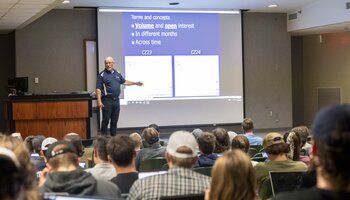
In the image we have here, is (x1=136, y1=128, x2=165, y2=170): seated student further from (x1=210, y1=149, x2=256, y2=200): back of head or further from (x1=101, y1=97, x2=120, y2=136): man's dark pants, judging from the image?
(x1=101, y1=97, x2=120, y2=136): man's dark pants

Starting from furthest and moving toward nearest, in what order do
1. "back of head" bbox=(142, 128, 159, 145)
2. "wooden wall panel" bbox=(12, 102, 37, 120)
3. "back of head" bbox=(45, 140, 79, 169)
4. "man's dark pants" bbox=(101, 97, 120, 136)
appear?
"man's dark pants" bbox=(101, 97, 120, 136) → "wooden wall panel" bbox=(12, 102, 37, 120) → "back of head" bbox=(142, 128, 159, 145) → "back of head" bbox=(45, 140, 79, 169)

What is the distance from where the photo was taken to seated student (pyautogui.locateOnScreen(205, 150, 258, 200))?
228 centimetres

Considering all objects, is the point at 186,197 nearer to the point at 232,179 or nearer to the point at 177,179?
the point at 232,179

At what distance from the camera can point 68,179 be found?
252cm

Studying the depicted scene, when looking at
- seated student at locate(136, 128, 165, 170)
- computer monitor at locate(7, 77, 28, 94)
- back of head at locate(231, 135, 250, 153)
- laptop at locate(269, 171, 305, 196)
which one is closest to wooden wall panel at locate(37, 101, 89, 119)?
Answer: computer monitor at locate(7, 77, 28, 94)

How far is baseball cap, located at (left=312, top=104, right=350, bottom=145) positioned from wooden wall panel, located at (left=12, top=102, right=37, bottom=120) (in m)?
8.31

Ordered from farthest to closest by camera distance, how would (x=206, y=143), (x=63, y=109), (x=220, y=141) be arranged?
(x=63, y=109) → (x=220, y=141) → (x=206, y=143)

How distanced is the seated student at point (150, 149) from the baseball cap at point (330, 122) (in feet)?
11.3

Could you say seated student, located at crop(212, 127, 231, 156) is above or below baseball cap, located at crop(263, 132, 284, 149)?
below

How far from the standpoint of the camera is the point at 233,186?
2.29 m

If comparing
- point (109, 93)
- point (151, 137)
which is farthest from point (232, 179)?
point (109, 93)

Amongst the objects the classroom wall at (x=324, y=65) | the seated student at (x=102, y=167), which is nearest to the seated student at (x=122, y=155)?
the seated student at (x=102, y=167)

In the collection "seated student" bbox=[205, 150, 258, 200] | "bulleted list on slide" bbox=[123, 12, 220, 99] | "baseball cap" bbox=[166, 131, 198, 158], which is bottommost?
"seated student" bbox=[205, 150, 258, 200]

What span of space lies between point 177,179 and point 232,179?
1.44 ft
